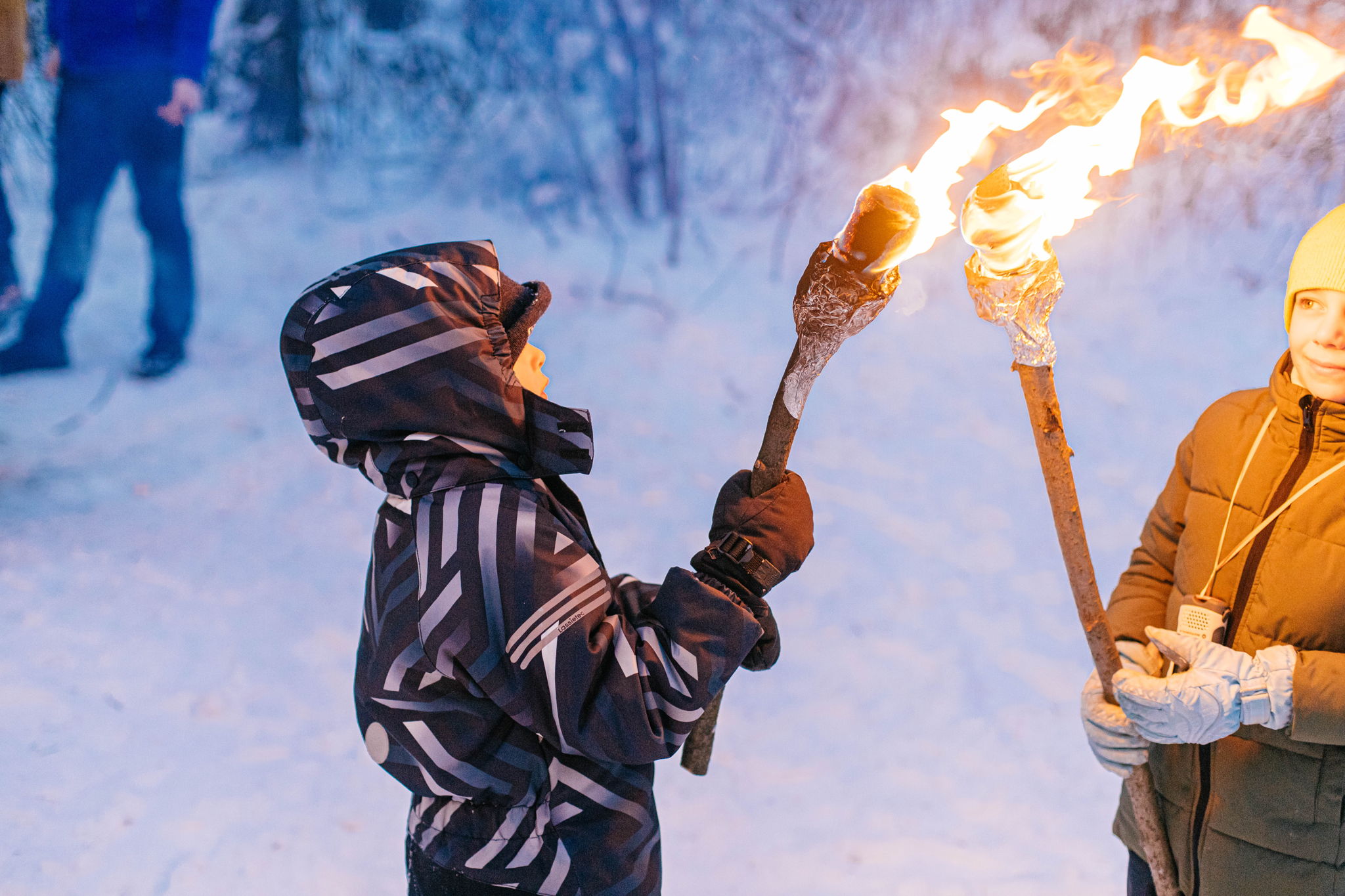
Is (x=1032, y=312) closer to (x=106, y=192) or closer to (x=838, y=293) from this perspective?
(x=838, y=293)

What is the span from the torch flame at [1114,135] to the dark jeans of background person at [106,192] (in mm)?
3779

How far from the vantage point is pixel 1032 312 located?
3.77 ft

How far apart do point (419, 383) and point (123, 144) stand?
11.6 ft

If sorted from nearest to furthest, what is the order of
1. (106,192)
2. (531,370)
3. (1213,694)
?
(1213,694), (531,370), (106,192)

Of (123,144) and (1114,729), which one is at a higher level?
(123,144)

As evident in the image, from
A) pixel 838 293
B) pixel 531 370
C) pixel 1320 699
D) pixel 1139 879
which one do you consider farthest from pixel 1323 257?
pixel 531 370

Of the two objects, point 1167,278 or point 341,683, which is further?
point 1167,278

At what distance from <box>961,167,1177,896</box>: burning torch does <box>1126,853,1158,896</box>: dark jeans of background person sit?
0.45m

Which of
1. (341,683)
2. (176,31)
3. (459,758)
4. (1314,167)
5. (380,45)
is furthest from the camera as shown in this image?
(380,45)

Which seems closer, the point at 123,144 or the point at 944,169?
the point at 944,169

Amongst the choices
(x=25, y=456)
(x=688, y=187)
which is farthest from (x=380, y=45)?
(x=25, y=456)

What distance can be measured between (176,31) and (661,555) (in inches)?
113

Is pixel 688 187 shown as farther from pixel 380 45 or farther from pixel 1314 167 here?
pixel 1314 167

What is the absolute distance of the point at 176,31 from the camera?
386cm
